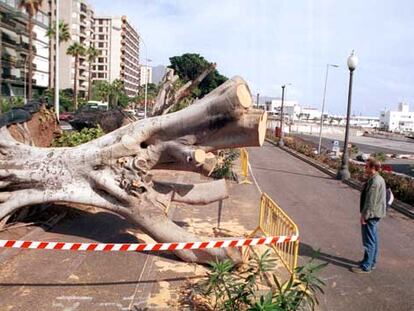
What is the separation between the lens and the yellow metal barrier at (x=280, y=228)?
6396 millimetres

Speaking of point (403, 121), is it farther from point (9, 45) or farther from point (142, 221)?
point (142, 221)

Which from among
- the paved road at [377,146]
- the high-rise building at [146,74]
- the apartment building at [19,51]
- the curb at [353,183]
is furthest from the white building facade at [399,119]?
the curb at [353,183]

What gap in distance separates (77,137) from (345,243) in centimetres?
691

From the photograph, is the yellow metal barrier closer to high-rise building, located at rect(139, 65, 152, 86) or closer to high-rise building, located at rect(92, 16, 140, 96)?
high-rise building, located at rect(139, 65, 152, 86)

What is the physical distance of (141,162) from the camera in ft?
23.8

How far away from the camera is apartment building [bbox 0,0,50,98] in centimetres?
5996

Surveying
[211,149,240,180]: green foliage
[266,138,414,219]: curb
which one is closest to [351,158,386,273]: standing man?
[266,138,414,219]: curb

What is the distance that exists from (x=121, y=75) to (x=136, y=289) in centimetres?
12075

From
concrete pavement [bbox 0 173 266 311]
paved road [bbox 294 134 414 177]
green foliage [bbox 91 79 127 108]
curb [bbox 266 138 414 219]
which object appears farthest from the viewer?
green foliage [bbox 91 79 127 108]

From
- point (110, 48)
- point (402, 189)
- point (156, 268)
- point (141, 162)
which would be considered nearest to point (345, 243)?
point (156, 268)

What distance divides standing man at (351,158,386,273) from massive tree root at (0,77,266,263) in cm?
191

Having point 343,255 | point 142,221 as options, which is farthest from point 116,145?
point 343,255

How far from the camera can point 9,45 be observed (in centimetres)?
6222

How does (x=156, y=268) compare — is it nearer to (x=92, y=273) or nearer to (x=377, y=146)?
(x=92, y=273)
